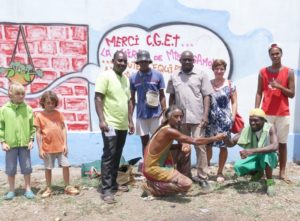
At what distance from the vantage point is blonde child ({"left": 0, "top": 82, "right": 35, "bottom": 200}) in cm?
464

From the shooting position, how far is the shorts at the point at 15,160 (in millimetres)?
4691

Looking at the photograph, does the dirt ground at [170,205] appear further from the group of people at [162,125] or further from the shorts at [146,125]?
the shorts at [146,125]

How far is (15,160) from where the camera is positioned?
473 centimetres

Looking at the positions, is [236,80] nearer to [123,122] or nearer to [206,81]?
[206,81]

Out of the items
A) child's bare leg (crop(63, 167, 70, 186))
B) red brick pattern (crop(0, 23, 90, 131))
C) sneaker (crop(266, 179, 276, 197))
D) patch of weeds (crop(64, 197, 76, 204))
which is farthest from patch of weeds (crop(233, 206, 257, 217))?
red brick pattern (crop(0, 23, 90, 131))

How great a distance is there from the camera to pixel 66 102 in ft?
20.3

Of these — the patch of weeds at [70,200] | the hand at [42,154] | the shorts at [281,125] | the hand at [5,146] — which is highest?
the shorts at [281,125]

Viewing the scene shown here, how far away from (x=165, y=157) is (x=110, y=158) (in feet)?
2.15

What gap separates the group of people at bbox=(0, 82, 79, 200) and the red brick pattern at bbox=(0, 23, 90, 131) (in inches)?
53.2

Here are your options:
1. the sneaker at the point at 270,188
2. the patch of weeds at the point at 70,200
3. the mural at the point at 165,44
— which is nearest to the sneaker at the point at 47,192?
the patch of weeds at the point at 70,200

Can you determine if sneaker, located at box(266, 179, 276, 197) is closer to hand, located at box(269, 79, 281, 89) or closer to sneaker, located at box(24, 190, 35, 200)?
hand, located at box(269, 79, 281, 89)

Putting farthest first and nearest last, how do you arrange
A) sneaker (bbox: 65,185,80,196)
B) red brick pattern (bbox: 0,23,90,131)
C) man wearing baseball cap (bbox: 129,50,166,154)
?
red brick pattern (bbox: 0,23,90,131) < man wearing baseball cap (bbox: 129,50,166,154) < sneaker (bbox: 65,185,80,196)

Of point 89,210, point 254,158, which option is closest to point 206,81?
point 254,158

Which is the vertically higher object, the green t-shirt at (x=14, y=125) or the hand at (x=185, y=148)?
the green t-shirt at (x=14, y=125)
